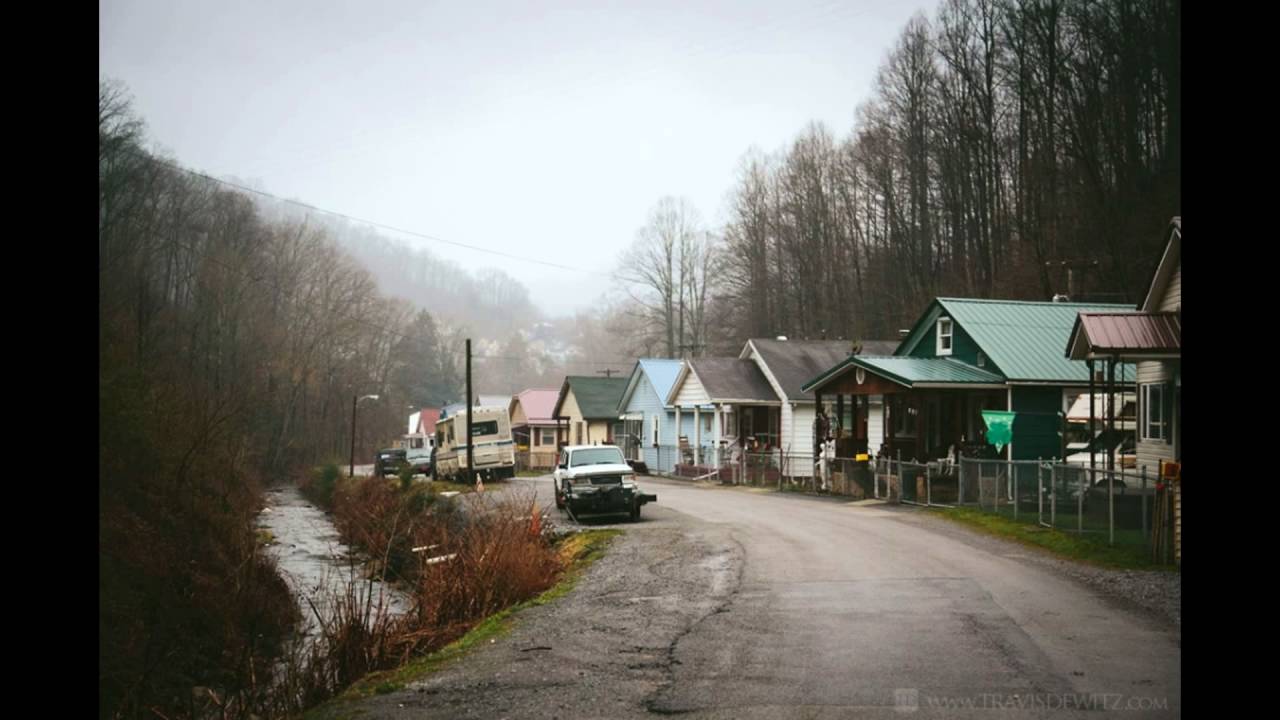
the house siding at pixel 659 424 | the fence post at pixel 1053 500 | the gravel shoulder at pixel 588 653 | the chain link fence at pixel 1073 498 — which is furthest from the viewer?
the house siding at pixel 659 424

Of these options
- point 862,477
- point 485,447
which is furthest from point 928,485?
point 485,447

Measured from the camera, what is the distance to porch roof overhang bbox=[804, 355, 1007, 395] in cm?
2845

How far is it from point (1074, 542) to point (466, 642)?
10620 millimetres

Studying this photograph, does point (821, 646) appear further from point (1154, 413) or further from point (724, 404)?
point (724, 404)

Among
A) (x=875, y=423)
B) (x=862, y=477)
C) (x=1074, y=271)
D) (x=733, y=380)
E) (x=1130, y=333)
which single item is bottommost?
(x=862, y=477)

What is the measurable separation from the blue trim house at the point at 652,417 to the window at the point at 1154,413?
24877 mm

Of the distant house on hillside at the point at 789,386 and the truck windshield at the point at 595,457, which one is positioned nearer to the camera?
the truck windshield at the point at 595,457

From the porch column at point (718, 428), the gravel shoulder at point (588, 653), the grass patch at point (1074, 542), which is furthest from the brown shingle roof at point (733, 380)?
the gravel shoulder at point (588, 653)

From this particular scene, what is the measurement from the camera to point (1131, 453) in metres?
29.1

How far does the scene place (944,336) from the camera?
106 feet

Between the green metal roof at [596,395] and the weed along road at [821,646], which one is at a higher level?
the green metal roof at [596,395]

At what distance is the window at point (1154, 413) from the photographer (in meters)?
24.1

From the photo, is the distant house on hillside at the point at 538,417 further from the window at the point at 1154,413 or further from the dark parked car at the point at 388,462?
the window at the point at 1154,413
